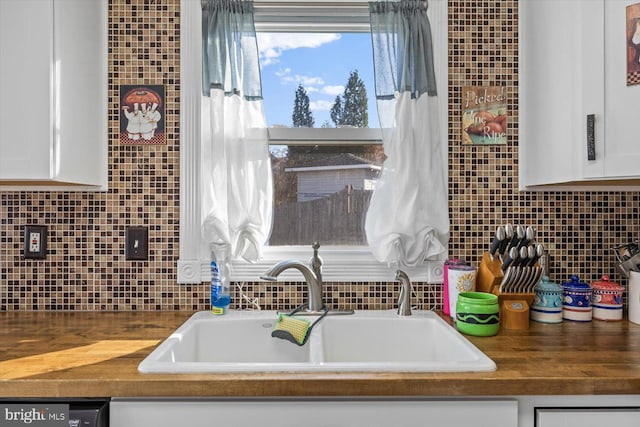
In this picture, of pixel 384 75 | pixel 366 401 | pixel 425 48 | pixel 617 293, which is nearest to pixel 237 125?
pixel 384 75

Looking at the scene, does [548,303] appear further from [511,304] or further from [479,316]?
[479,316]

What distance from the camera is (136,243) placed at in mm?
1732

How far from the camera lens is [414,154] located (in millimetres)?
1688

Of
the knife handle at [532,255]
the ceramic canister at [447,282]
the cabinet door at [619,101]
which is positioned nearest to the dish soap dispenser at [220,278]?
the ceramic canister at [447,282]

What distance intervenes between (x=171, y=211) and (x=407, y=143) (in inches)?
38.7

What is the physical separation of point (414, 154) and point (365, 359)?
81cm

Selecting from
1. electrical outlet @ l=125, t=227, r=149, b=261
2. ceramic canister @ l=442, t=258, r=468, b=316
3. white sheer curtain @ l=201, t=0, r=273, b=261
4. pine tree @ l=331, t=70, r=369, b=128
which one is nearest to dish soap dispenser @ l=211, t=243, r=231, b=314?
white sheer curtain @ l=201, t=0, r=273, b=261

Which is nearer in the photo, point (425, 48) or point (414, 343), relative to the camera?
point (414, 343)

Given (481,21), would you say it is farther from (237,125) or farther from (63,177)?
(63,177)

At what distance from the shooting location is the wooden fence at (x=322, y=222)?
1.84 metres

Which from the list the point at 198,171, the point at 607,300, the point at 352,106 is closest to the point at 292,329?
the point at 198,171

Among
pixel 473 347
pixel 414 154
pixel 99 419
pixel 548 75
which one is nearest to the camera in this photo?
pixel 99 419

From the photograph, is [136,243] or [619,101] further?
[136,243]

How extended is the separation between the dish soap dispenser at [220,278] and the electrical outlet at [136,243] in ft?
0.95
